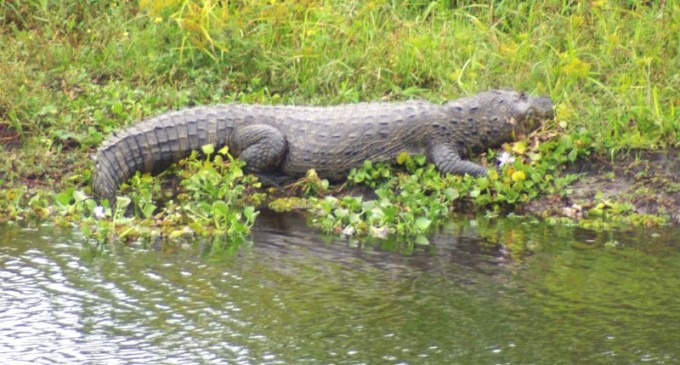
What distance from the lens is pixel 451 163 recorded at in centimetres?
902

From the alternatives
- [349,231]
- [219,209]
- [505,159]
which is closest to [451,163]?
[505,159]

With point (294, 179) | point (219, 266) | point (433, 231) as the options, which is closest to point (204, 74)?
point (294, 179)

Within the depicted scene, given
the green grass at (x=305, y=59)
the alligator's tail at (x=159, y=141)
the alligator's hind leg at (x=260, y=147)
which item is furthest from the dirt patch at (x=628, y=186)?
the alligator's tail at (x=159, y=141)

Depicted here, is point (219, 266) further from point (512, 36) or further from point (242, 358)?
point (512, 36)

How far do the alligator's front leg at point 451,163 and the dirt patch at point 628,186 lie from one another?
571 mm

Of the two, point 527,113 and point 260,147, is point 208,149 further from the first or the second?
point 527,113

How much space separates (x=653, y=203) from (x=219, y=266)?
123 inches

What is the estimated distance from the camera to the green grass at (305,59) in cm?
951

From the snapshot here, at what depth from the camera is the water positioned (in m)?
5.31

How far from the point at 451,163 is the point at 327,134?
2.91ft

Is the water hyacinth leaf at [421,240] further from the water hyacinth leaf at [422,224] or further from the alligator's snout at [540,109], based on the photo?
the alligator's snout at [540,109]

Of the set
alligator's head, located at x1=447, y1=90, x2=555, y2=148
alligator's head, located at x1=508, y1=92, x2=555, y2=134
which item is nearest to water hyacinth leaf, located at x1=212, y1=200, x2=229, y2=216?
alligator's head, located at x1=447, y1=90, x2=555, y2=148

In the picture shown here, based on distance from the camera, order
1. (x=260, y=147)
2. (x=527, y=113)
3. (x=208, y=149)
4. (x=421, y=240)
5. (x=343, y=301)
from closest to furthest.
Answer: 1. (x=343, y=301)
2. (x=421, y=240)
3. (x=208, y=149)
4. (x=260, y=147)
5. (x=527, y=113)

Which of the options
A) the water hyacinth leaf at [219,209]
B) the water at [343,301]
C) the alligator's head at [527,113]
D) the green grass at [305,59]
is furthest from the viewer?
the green grass at [305,59]
